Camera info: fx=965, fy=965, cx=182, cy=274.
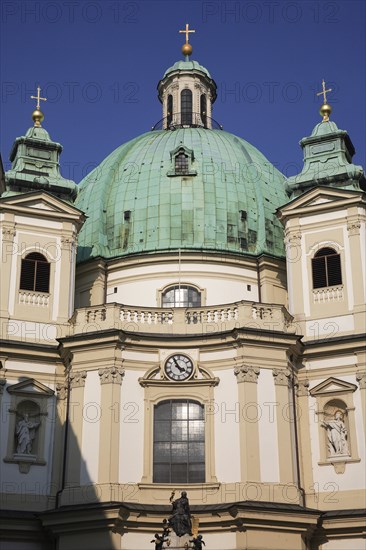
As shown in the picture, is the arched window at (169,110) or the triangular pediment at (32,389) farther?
the arched window at (169,110)

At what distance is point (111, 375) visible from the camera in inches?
1267

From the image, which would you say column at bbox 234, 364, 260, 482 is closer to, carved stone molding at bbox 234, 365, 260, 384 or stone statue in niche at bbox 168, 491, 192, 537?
carved stone molding at bbox 234, 365, 260, 384

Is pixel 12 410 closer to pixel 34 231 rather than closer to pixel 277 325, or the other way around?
pixel 34 231

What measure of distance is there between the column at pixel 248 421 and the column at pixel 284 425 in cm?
77

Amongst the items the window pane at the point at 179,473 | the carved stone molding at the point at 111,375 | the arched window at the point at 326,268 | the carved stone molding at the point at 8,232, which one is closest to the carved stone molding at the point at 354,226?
the arched window at the point at 326,268

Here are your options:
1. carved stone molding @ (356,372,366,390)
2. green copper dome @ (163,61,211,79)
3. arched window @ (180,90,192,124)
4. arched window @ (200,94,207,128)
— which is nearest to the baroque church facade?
carved stone molding @ (356,372,366,390)

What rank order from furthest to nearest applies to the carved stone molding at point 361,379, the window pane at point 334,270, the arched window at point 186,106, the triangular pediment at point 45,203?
the arched window at point 186,106
the triangular pediment at point 45,203
the window pane at point 334,270
the carved stone molding at point 361,379

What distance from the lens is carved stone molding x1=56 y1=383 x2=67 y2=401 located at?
110 feet

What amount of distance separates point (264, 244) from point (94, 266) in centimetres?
694

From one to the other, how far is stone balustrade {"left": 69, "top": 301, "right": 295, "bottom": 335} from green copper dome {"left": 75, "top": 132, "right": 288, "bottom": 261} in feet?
16.8

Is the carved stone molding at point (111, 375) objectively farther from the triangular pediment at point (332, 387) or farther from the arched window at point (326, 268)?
the arched window at point (326, 268)

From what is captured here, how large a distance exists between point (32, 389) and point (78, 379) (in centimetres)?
183

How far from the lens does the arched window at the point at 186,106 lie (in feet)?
155

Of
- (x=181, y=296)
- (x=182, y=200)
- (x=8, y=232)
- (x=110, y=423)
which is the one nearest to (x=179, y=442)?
(x=110, y=423)
